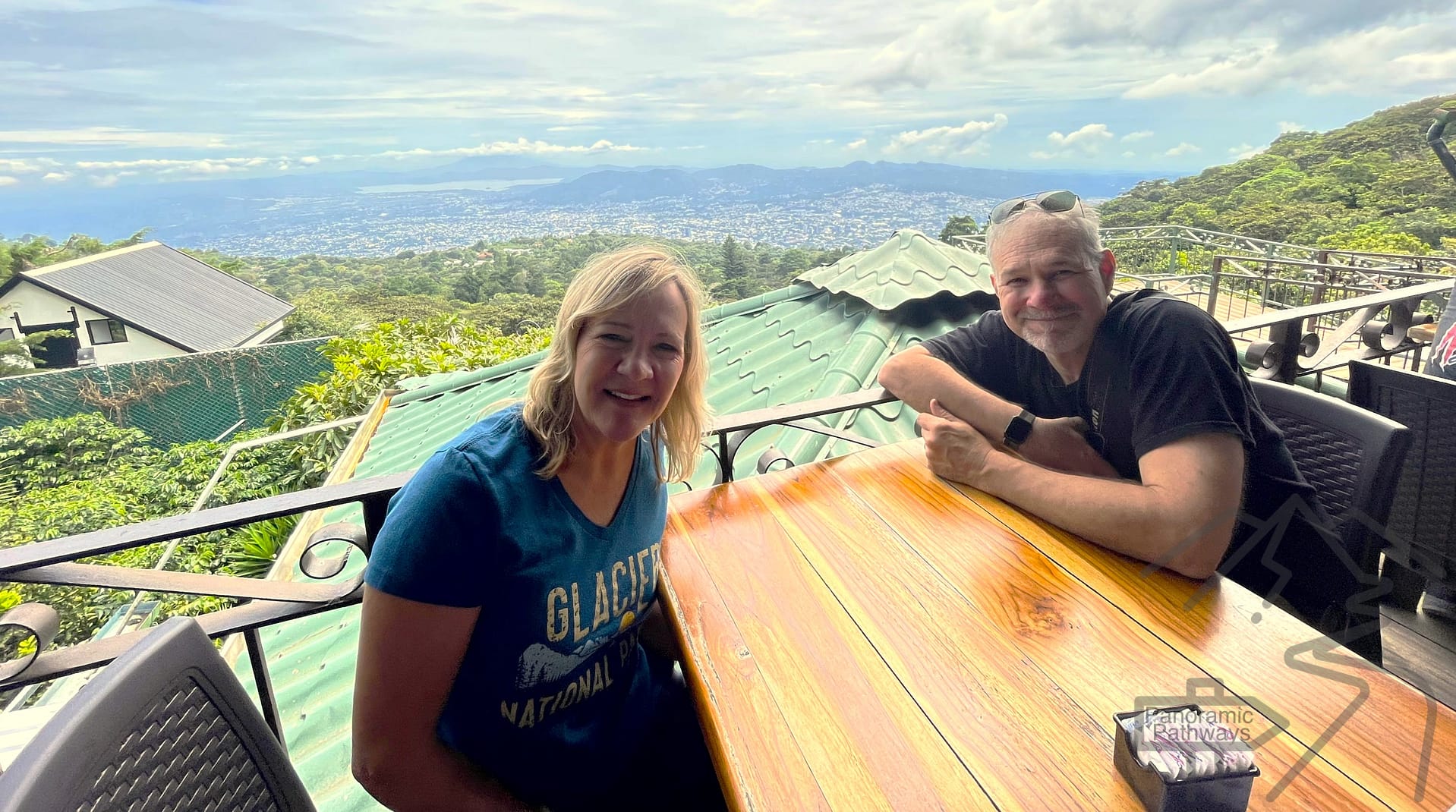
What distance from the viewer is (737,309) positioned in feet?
14.4

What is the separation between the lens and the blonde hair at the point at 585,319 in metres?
1.02

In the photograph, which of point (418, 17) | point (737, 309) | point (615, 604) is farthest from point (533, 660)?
point (418, 17)

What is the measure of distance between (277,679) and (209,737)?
209 centimetres

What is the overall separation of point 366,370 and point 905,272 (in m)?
6.75

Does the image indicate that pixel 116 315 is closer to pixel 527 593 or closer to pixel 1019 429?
pixel 527 593

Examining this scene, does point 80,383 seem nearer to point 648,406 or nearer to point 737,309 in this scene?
point 737,309

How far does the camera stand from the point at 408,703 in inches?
→ 35.4

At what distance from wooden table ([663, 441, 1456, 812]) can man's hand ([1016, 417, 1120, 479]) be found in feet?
0.71

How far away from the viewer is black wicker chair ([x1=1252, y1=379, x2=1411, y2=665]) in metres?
1.27

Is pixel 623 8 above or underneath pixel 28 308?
above

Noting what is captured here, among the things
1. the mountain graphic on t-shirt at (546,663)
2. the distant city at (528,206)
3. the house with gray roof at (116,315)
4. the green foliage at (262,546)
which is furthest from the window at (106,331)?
the mountain graphic on t-shirt at (546,663)

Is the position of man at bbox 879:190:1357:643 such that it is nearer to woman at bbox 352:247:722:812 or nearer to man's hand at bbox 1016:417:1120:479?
man's hand at bbox 1016:417:1120:479

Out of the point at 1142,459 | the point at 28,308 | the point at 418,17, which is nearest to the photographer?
the point at 1142,459

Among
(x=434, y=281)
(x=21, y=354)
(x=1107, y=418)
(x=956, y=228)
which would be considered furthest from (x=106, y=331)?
(x=1107, y=418)
